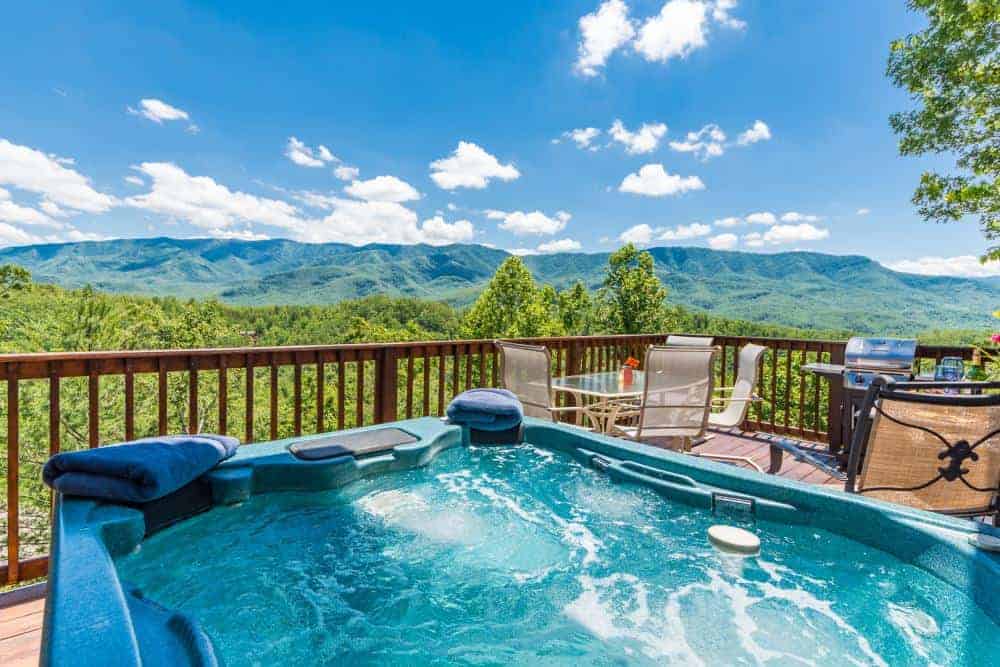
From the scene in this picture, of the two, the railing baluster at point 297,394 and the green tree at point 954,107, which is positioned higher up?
the green tree at point 954,107

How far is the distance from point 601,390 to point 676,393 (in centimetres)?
54

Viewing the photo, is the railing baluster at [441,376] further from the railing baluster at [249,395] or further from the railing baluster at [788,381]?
the railing baluster at [788,381]

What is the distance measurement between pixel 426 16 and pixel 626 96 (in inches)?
148

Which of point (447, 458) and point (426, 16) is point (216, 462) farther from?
point (426, 16)

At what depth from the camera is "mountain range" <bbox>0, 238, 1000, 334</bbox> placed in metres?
38.6

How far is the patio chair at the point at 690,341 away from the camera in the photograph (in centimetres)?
508

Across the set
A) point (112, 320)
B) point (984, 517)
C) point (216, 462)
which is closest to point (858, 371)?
point (984, 517)

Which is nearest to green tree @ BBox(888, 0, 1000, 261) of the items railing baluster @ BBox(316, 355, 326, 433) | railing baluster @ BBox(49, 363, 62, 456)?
railing baluster @ BBox(316, 355, 326, 433)

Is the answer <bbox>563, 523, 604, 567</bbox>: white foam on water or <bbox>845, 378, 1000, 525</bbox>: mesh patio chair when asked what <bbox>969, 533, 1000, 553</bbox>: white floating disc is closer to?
<bbox>845, 378, 1000, 525</bbox>: mesh patio chair

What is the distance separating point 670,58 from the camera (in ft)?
25.5

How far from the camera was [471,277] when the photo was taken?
9762cm

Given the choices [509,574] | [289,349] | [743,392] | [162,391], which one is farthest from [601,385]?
[162,391]

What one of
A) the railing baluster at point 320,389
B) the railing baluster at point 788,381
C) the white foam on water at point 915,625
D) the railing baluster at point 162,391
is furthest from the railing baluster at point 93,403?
the railing baluster at point 788,381

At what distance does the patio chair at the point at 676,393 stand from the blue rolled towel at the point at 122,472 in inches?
98.9
